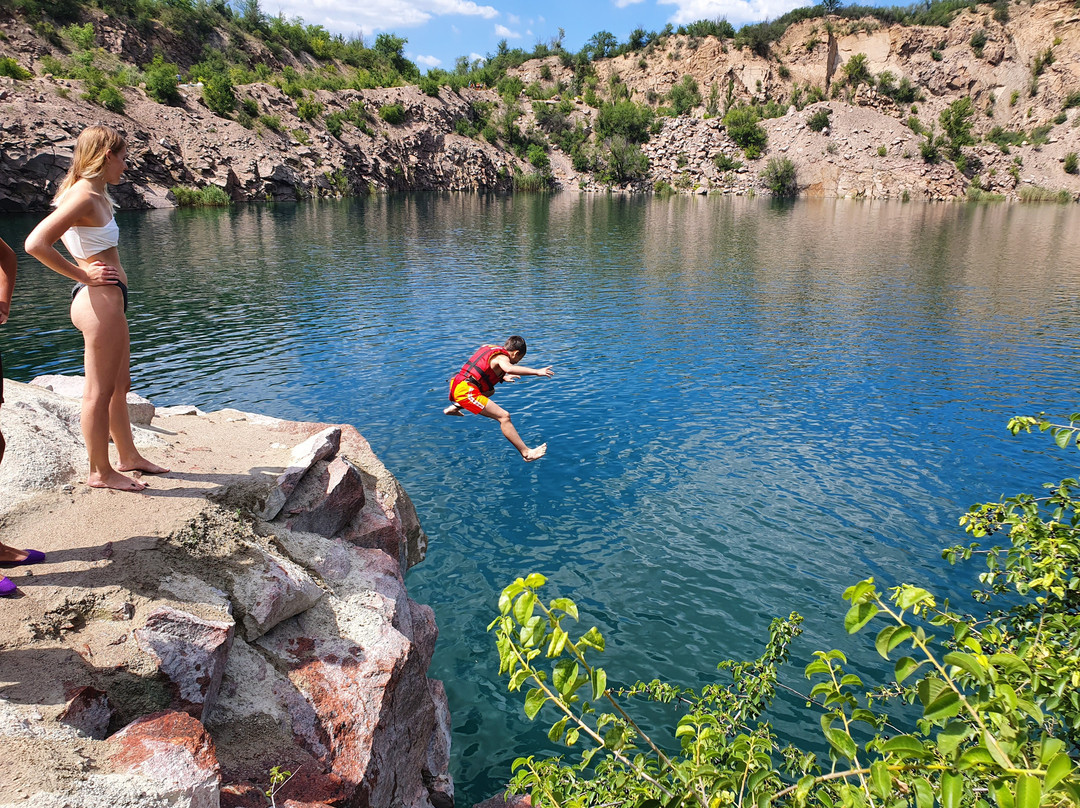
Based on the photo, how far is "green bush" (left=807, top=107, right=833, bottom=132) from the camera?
3930 inches

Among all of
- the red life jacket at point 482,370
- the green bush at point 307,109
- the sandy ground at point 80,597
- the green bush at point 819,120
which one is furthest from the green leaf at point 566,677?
the green bush at point 819,120

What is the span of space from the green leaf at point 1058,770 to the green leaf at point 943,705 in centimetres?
36

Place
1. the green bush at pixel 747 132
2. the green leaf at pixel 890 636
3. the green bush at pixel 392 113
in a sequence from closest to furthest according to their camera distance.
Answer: the green leaf at pixel 890 636 → the green bush at pixel 392 113 → the green bush at pixel 747 132

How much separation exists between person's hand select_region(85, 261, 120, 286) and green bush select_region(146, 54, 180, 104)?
80.8 meters

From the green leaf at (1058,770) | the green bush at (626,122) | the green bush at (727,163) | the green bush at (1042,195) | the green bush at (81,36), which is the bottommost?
the green leaf at (1058,770)

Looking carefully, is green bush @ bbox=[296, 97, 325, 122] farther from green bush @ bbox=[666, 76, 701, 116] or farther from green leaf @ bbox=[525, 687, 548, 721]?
green leaf @ bbox=[525, 687, 548, 721]

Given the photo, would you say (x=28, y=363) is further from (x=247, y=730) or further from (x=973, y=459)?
(x=973, y=459)

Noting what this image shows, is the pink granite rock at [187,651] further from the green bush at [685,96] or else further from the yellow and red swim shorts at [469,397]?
the green bush at [685,96]

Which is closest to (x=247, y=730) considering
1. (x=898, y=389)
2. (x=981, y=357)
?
(x=898, y=389)

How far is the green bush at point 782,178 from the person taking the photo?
96.9 meters

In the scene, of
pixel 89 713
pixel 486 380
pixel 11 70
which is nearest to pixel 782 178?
pixel 11 70

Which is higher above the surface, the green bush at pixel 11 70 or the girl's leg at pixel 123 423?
the green bush at pixel 11 70

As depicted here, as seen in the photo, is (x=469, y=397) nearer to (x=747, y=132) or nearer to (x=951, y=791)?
(x=951, y=791)

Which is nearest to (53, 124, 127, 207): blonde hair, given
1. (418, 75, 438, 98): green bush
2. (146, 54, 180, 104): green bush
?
(146, 54, 180, 104): green bush
